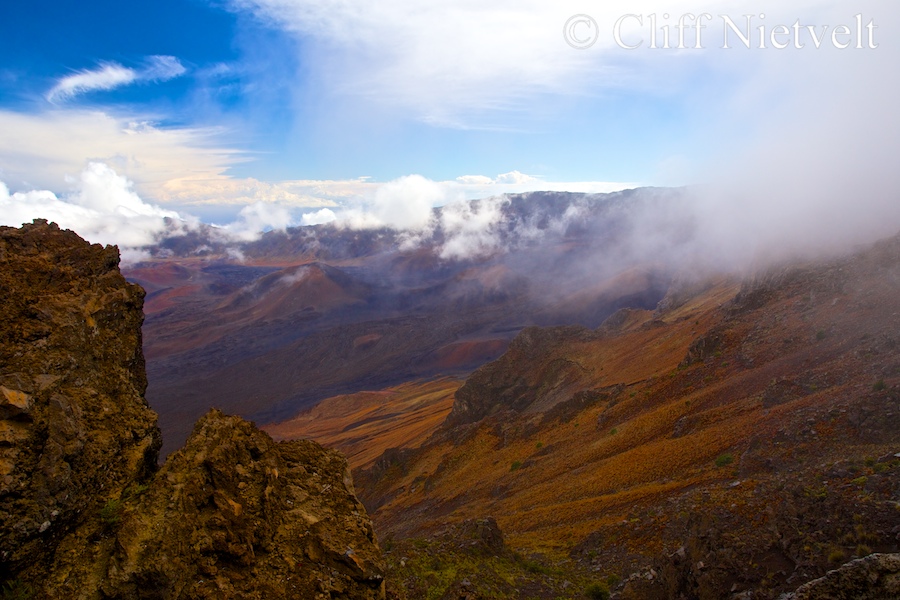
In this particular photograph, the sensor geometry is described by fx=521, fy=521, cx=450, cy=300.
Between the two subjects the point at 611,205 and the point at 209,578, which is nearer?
the point at 209,578

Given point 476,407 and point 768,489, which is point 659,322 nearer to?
point 476,407

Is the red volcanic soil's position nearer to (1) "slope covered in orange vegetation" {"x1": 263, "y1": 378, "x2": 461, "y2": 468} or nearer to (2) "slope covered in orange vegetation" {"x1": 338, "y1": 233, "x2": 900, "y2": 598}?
(1) "slope covered in orange vegetation" {"x1": 263, "y1": 378, "x2": 461, "y2": 468}

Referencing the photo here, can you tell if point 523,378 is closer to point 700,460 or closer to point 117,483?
point 700,460

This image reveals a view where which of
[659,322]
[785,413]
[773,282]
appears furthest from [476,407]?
[785,413]

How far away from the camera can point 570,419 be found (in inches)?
849

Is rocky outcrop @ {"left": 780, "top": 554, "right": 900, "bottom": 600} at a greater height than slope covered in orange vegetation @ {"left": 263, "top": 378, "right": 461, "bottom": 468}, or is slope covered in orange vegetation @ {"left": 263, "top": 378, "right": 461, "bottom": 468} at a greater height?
rocky outcrop @ {"left": 780, "top": 554, "right": 900, "bottom": 600}

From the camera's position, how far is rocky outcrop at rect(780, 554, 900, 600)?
4.26 metres

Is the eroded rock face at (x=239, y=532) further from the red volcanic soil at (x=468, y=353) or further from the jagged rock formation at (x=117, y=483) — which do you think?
the red volcanic soil at (x=468, y=353)

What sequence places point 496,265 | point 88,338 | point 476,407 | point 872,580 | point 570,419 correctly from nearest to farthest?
point 872,580 → point 88,338 → point 570,419 → point 476,407 → point 496,265

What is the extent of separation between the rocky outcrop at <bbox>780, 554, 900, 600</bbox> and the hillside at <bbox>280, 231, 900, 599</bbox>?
7.67ft

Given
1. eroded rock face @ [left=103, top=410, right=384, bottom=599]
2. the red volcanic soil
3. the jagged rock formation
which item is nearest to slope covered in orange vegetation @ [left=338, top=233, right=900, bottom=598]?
eroded rock face @ [left=103, top=410, right=384, bottom=599]

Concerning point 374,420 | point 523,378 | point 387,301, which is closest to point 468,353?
point 374,420

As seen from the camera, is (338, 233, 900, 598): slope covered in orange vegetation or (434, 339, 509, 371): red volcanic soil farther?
(434, 339, 509, 371): red volcanic soil

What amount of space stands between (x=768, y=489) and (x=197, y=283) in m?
168
